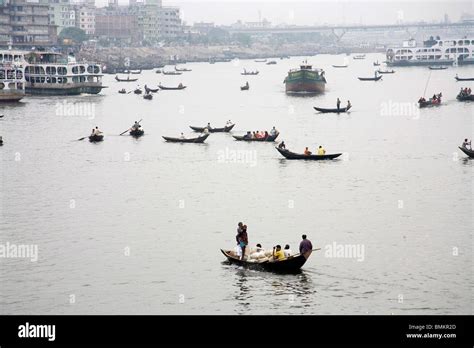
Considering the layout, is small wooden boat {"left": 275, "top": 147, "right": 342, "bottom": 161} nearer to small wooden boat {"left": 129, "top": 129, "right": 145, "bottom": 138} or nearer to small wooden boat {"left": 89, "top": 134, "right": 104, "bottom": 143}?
small wooden boat {"left": 89, "top": 134, "right": 104, "bottom": 143}

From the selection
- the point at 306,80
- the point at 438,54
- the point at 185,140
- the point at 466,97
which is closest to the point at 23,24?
the point at 306,80

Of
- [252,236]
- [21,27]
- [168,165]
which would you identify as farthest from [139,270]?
[21,27]

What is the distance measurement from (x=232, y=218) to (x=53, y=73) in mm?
79902

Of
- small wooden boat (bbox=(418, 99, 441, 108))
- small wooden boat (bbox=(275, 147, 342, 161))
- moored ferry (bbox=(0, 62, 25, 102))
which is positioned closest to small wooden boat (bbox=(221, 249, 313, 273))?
small wooden boat (bbox=(275, 147, 342, 161))

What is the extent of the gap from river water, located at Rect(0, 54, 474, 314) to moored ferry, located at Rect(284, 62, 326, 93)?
38.5 metres

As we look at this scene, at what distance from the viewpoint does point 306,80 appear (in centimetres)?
12256

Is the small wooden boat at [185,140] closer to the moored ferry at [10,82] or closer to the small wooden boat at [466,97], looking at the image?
the moored ferry at [10,82]

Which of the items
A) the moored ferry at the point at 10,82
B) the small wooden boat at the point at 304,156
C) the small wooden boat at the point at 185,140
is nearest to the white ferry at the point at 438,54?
the moored ferry at the point at 10,82

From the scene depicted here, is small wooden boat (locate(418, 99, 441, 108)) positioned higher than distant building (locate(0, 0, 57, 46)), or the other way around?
distant building (locate(0, 0, 57, 46))

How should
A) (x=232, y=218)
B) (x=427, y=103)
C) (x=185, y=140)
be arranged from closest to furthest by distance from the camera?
1. (x=232, y=218)
2. (x=185, y=140)
3. (x=427, y=103)

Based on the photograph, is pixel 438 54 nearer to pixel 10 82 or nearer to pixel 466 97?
pixel 466 97

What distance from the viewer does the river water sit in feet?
101

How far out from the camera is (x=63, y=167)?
5862cm
